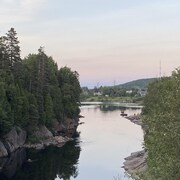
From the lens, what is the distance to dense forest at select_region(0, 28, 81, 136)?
224 feet

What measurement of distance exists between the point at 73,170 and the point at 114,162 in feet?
24.7

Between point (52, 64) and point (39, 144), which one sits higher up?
point (52, 64)

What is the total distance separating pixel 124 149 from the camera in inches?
2879

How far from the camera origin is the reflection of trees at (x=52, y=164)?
53062mm

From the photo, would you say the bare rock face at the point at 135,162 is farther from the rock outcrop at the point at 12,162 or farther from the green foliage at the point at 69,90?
the green foliage at the point at 69,90

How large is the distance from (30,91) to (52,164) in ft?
81.9

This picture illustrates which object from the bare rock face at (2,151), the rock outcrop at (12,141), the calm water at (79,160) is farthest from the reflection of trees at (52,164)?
the bare rock face at (2,151)

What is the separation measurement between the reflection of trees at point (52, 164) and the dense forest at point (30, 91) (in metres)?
7.29

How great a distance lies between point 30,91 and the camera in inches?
3243

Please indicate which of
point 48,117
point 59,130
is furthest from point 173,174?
point 59,130

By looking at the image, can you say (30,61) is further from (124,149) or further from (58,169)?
(58,169)

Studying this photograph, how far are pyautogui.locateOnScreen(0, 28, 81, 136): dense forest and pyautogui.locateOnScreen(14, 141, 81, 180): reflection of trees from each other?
7.29 meters

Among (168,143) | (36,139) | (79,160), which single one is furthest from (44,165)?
(168,143)

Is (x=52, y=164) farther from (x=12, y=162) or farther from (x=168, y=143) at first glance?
(x=168, y=143)
